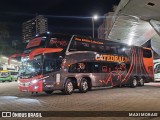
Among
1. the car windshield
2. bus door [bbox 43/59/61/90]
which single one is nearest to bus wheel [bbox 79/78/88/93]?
bus door [bbox 43/59/61/90]

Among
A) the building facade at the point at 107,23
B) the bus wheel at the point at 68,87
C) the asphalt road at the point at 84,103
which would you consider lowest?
the asphalt road at the point at 84,103

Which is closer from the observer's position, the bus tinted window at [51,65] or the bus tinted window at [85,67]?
the bus tinted window at [51,65]

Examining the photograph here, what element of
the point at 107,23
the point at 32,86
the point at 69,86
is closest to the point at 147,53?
the point at 69,86

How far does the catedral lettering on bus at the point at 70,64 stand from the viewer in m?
16.3

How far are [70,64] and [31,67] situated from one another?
2387 millimetres

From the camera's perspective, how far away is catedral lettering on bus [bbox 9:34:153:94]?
16.3 meters

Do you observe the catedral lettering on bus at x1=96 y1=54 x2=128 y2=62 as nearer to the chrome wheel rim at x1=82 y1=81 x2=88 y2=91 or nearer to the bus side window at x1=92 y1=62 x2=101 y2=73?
the bus side window at x1=92 y1=62 x2=101 y2=73

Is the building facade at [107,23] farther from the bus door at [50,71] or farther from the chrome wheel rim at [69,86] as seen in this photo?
the bus door at [50,71]

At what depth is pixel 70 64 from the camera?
57.7 ft

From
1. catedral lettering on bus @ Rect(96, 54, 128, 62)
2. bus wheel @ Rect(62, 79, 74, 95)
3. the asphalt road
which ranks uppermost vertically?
catedral lettering on bus @ Rect(96, 54, 128, 62)

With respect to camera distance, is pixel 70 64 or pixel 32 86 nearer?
pixel 32 86

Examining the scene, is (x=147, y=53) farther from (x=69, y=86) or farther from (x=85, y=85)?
(x=69, y=86)

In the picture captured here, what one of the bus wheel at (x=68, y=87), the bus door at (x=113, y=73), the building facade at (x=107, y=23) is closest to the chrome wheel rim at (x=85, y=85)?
the bus wheel at (x=68, y=87)

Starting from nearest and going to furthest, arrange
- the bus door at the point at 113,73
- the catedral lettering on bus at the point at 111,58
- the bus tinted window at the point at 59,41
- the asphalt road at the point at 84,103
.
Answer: the asphalt road at the point at 84,103 < the bus tinted window at the point at 59,41 < the catedral lettering on bus at the point at 111,58 < the bus door at the point at 113,73
